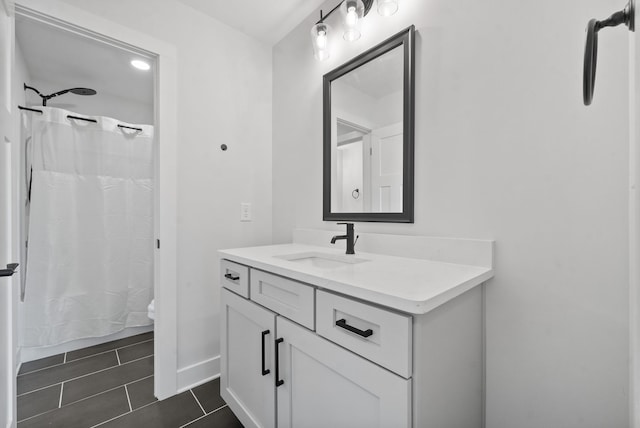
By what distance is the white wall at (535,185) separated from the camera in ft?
2.64

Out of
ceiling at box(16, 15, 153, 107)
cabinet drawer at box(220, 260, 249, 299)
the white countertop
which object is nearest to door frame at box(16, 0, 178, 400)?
ceiling at box(16, 15, 153, 107)

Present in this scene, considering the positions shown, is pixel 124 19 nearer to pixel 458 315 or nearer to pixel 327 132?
pixel 327 132

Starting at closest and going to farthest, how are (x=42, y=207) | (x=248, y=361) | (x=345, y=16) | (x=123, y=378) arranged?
(x=248, y=361), (x=345, y=16), (x=123, y=378), (x=42, y=207)

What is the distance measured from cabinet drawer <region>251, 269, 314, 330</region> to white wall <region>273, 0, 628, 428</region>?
2.02 ft

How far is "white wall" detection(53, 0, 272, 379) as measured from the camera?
167cm

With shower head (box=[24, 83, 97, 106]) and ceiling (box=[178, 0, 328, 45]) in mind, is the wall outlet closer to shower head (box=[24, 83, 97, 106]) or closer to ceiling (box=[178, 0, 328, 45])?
ceiling (box=[178, 0, 328, 45])

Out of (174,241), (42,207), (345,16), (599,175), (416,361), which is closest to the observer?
(416,361)

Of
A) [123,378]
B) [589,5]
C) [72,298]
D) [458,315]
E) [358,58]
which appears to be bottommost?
[123,378]

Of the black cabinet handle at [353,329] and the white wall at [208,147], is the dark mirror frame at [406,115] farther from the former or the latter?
the white wall at [208,147]

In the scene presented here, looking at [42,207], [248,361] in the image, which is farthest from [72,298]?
[248,361]

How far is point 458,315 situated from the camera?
2.83 ft

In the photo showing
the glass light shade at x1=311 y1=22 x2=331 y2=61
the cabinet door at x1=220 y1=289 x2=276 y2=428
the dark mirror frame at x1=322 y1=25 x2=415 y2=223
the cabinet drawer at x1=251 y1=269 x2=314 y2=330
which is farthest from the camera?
the glass light shade at x1=311 y1=22 x2=331 y2=61

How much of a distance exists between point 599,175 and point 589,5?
0.51 metres

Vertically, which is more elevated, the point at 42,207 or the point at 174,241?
the point at 42,207
